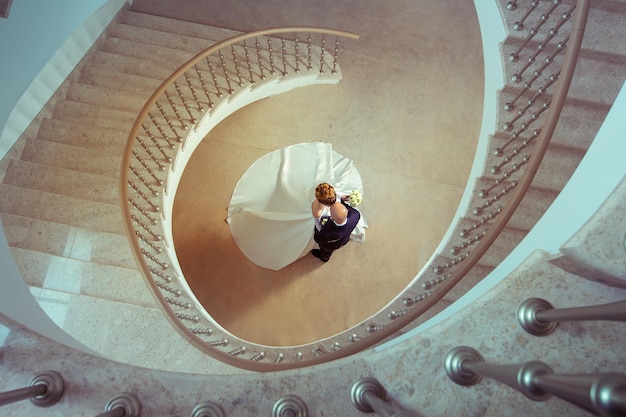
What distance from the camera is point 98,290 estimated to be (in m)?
3.92

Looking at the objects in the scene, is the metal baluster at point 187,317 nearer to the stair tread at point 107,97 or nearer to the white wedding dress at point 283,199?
the white wedding dress at point 283,199

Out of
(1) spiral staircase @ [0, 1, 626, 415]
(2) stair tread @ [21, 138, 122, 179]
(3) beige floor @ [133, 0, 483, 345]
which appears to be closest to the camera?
(1) spiral staircase @ [0, 1, 626, 415]

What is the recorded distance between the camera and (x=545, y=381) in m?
1.31

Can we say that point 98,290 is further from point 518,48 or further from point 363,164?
point 518,48

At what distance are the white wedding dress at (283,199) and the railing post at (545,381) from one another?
393 cm

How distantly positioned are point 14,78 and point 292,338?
13.2ft

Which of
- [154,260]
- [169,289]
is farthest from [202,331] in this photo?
[154,260]

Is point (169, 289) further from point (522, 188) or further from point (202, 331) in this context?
point (522, 188)

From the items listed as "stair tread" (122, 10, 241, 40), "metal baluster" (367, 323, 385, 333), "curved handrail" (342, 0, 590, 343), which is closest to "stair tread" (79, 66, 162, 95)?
"stair tread" (122, 10, 241, 40)

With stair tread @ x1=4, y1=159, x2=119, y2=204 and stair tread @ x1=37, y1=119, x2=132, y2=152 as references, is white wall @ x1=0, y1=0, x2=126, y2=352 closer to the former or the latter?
stair tread @ x1=37, y1=119, x2=132, y2=152

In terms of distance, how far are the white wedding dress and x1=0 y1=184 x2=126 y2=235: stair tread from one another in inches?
74.0

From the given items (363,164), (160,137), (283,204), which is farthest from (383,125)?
(160,137)

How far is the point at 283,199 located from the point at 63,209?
264cm

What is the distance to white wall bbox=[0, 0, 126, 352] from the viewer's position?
8.35ft
